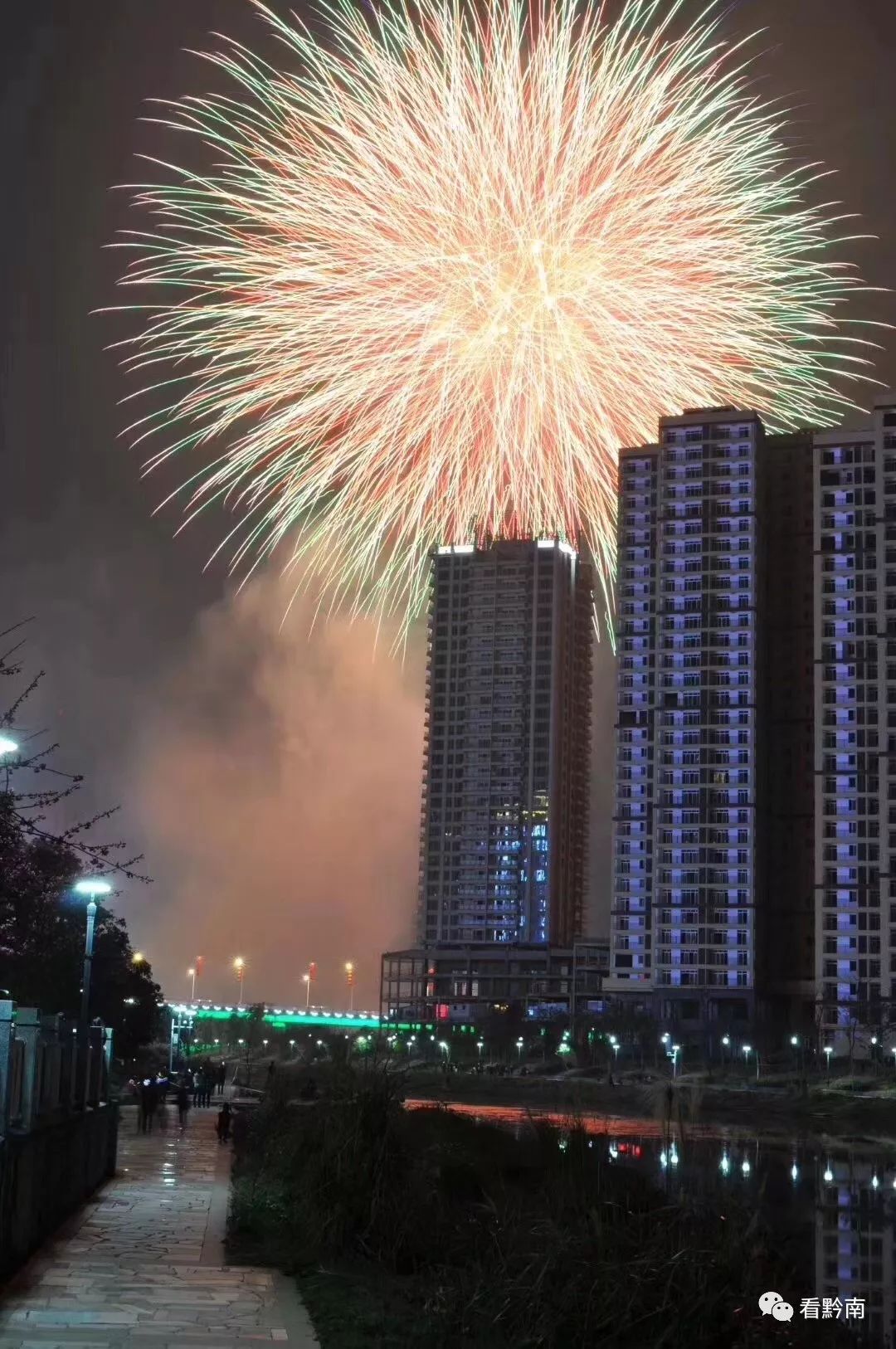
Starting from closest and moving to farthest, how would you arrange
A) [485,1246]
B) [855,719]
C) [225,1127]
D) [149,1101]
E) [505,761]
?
[485,1246]
[225,1127]
[149,1101]
[855,719]
[505,761]

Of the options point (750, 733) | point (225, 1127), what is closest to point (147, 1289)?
point (225, 1127)

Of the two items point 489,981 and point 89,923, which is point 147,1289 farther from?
point 489,981

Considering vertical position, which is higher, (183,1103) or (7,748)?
(7,748)

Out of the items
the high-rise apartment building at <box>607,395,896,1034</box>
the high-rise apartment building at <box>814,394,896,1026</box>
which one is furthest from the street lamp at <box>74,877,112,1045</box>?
the high-rise apartment building at <box>607,395,896,1034</box>

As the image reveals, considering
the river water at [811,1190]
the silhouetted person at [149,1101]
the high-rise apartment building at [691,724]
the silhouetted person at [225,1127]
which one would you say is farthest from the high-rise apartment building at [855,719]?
the silhouetted person at [225,1127]

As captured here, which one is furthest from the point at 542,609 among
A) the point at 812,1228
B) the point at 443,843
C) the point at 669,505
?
the point at 812,1228

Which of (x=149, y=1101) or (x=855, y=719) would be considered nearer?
(x=149, y=1101)
